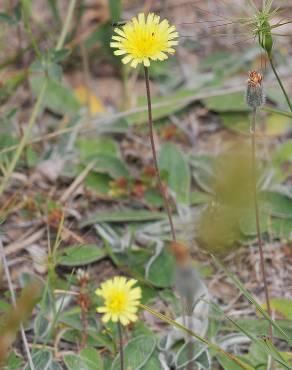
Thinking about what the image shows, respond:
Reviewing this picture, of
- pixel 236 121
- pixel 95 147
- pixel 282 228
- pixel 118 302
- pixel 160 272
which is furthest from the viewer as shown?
pixel 236 121

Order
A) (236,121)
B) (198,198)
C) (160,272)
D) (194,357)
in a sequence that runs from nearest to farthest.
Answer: (194,357)
(160,272)
(198,198)
(236,121)

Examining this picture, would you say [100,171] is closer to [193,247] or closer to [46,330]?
[193,247]

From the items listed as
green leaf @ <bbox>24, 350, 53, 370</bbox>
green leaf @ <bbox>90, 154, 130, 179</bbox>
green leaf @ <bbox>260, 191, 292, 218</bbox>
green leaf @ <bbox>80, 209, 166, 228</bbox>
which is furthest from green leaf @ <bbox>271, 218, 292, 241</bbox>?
green leaf @ <bbox>24, 350, 53, 370</bbox>

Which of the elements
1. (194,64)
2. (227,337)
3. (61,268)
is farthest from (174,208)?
(194,64)

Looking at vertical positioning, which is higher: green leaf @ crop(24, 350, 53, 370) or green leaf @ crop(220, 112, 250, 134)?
green leaf @ crop(220, 112, 250, 134)

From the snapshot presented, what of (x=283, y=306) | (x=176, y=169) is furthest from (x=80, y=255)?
(x=283, y=306)

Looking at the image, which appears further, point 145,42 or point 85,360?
point 85,360

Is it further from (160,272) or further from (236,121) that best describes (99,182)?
(236,121)

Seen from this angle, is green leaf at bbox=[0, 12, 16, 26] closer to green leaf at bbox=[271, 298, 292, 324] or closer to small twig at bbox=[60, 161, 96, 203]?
small twig at bbox=[60, 161, 96, 203]
